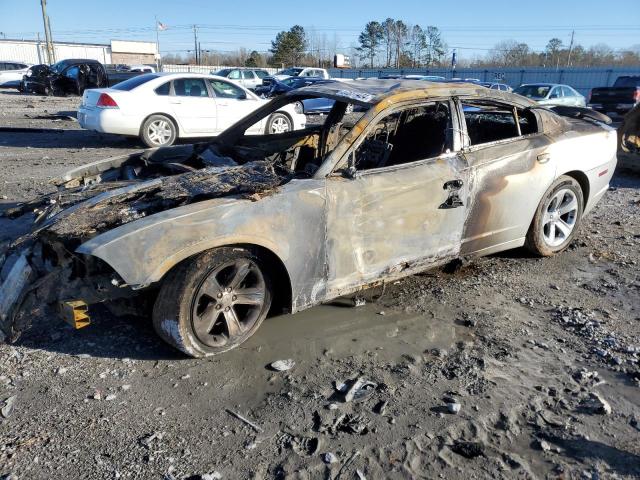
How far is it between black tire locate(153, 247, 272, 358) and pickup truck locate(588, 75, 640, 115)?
64.2ft

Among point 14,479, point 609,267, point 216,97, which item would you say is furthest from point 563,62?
point 14,479

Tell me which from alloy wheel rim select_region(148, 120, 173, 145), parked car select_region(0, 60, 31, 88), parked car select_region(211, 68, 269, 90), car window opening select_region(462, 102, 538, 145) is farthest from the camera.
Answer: parked car select_region(0, 60, 31, 88)

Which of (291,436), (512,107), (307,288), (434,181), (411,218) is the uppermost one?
(512,107)

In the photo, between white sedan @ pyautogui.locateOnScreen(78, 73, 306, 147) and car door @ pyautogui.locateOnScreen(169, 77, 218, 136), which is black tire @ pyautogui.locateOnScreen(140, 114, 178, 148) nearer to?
white sedan @ pyautogui.locateOnScreen(78, 73, 306, 147)

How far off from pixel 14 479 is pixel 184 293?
1191 millimetres

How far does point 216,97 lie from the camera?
36.8 feet

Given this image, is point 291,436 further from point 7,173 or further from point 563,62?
point 563,62

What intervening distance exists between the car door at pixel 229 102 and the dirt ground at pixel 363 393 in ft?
26.0

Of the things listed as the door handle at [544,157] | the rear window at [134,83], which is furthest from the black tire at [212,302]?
the rear window at [134,83]

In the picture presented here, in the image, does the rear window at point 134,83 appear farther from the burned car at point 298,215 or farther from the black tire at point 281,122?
the burned car at point 298,215

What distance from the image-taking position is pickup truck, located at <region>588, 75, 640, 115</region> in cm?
1876

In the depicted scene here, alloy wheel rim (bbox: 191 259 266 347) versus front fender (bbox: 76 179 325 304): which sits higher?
front fender (bbox: 76 179 325 304)

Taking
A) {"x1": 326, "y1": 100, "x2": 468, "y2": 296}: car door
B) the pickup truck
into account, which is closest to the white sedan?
{"x1": 326, "y1": 100, "x2": 468, "y2": 296}: car door

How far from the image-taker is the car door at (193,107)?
10.8m
